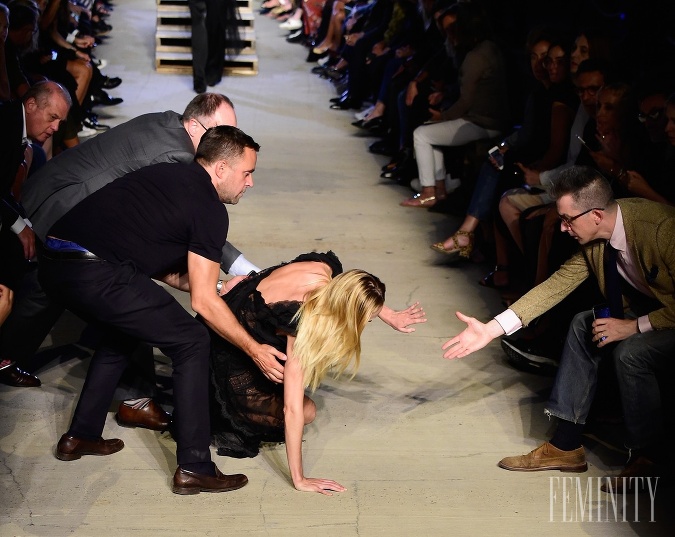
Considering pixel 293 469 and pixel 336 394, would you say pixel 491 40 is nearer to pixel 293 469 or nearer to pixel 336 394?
pixel 336 394

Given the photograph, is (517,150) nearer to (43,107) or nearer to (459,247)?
(459,247)

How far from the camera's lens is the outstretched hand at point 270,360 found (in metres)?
3.07

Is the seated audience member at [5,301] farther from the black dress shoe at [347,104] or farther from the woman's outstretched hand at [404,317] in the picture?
the black dress shoe at [347,104]

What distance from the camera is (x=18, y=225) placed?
3.89m

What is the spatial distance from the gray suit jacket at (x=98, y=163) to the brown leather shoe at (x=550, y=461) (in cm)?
151

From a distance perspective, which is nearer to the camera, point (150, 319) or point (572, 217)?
point (150, 319)

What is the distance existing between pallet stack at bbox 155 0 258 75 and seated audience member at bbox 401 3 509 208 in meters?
4.54

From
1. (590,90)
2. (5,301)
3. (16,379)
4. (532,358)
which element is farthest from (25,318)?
(590,90)

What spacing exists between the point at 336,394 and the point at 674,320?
131 centimetres

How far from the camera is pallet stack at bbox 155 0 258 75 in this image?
1026cm

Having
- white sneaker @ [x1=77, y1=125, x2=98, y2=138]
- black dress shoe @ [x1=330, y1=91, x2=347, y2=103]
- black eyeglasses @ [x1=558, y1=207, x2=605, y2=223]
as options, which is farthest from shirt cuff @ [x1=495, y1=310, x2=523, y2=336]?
black dress shoe @ [x1=330, y1=91, x2=347, y2=103]

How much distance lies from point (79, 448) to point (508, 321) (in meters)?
1.50

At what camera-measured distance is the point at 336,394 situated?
12.6 feet

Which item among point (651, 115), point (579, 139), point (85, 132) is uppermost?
point (651, 115)
